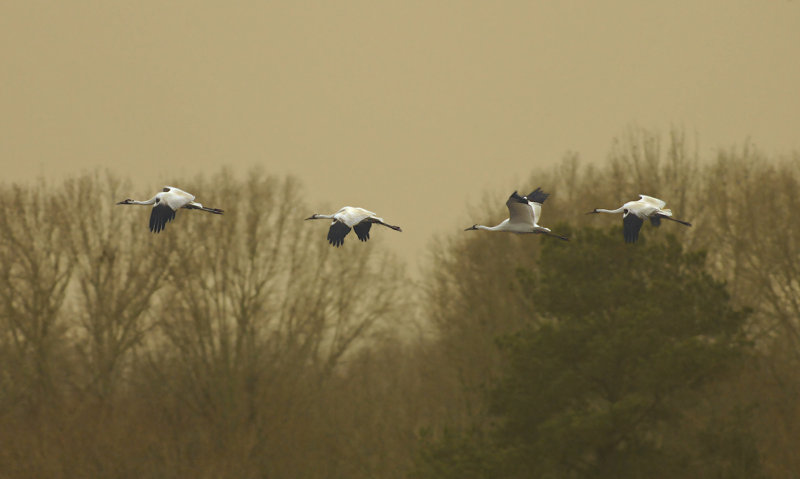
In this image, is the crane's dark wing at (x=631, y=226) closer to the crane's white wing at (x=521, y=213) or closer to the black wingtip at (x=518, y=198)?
the black wingtip at (x=518, y=198)

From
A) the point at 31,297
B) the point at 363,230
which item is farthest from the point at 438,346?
the point at 363,230

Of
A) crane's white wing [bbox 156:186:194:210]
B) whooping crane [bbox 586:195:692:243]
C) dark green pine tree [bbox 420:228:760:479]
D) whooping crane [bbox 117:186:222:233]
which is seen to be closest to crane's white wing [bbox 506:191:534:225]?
whooping crane [bbox 586:195:692:243]

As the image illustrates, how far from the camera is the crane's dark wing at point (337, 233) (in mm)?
16547

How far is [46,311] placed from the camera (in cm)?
4575

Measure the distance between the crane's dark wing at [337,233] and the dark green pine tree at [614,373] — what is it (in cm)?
1220

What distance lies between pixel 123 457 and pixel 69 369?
33.2 feet

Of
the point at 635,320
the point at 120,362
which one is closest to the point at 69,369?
the point at 120,362

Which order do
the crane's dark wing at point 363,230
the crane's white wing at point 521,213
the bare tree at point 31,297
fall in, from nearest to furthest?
the crane's white wing at point 521,213, the crane's dark wing at point 363,230, the bare tree at point 31,297

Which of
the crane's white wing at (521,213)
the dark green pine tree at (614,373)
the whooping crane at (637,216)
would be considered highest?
the crane's white wing at (521,213)

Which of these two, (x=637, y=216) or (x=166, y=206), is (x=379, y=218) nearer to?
(x=166, y=206)

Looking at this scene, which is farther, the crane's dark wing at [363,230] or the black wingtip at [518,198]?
the crane's dark wing at [363,230]

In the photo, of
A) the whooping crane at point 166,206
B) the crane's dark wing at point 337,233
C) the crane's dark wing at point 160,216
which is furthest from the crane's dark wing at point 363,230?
the crane's dark wing at point 160,216

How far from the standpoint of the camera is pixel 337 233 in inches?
655

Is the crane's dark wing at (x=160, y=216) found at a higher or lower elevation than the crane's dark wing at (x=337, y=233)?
higher
